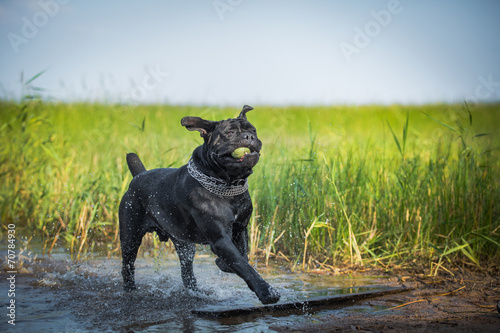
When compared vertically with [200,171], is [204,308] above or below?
below

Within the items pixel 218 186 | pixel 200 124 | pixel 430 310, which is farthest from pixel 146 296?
pixel 430 310

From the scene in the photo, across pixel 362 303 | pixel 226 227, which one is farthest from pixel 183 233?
pixel 362 303

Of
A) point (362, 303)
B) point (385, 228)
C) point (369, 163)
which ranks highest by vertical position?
point (369, 163)

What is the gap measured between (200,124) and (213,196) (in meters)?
0.60

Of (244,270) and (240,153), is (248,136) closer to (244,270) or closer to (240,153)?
(240,153)

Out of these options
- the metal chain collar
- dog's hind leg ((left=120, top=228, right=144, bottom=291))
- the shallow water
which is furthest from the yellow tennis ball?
dog's hind leg ((left=120, top=228, right=144, bottom=291))

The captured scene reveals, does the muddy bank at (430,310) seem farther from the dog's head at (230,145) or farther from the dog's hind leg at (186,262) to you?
the dog's hind leg at (186,262)

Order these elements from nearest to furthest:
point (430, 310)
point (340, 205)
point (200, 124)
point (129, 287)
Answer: point (200, 124), point (430, 310), point (129, 287), point (340, 205)

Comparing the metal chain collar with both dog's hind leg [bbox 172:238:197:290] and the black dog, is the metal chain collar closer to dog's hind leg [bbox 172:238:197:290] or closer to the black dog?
the black dog

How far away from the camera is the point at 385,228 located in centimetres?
621

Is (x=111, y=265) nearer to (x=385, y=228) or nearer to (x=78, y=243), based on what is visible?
(x=78, y=243)

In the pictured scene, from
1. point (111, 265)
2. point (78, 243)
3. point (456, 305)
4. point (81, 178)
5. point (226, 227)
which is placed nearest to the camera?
point (226, 227)

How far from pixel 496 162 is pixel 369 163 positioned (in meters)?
1.58

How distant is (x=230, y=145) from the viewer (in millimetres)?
3869
